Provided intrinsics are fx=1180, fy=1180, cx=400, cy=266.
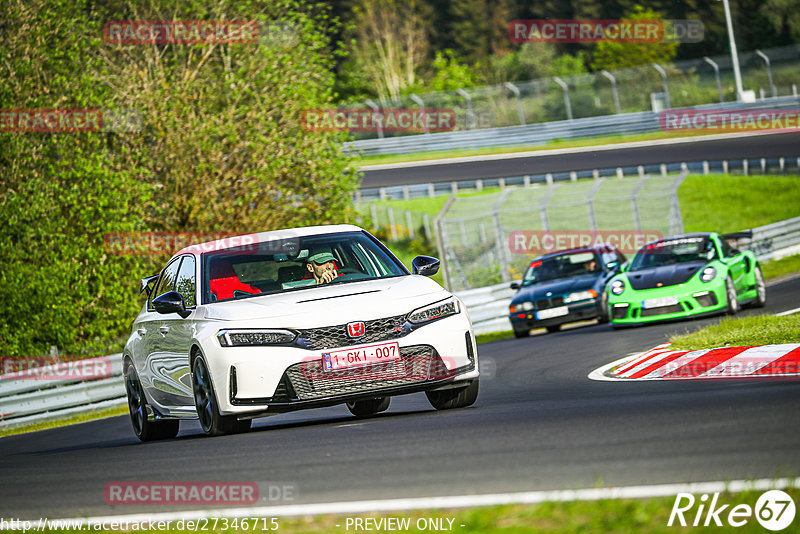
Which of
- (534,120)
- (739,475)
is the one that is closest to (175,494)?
(739,475)

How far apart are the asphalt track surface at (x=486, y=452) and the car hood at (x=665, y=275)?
280 inches

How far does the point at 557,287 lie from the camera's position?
66.9 feet

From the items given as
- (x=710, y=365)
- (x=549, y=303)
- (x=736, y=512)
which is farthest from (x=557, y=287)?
(x=736, y=512)

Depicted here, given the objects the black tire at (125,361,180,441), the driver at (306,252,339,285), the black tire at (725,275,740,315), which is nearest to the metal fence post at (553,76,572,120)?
the black tire at (725,275,740,315)

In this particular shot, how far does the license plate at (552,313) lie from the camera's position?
20078mm

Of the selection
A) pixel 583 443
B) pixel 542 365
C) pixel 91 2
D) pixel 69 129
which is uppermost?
pixel 91 2

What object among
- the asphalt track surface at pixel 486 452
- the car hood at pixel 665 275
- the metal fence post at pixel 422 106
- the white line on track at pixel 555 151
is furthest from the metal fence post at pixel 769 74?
the asphalt track surface at pixel 486 452

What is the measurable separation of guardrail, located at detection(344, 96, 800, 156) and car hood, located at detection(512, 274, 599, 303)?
26420 mm

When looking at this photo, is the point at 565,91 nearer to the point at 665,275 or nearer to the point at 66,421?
the point at 665,275

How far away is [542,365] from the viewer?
47.0ft

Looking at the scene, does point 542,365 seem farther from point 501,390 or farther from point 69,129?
point 69,129

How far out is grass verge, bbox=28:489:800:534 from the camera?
14.5 ft

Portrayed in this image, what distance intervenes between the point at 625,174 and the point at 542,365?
24.3 metres

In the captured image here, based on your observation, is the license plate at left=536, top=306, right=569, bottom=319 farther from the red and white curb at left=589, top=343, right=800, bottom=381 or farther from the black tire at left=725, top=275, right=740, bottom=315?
the red and white curb at left=589, top=343, right=800, bottom=381
